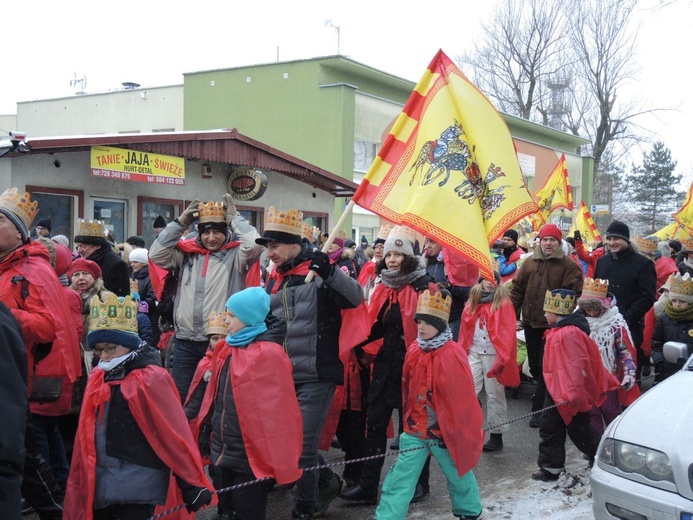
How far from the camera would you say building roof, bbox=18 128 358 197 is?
1336cm

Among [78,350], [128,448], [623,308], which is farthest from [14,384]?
[623,308]

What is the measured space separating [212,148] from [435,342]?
39.5 ft

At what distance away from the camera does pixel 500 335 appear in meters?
7.31

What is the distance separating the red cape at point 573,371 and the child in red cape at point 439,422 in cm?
131

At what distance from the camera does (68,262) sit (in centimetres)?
586

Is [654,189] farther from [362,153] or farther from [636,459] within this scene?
[636,459]

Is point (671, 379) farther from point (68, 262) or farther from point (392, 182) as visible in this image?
point (68, 262)

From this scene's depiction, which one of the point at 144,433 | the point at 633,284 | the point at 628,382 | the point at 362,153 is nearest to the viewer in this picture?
the point at 144,433

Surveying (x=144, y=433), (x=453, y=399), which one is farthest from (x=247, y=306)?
(x=453, y=399)

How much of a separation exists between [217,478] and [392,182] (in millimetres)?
2306

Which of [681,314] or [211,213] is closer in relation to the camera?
[211,213]

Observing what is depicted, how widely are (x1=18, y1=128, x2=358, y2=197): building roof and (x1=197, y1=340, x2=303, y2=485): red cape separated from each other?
9.64 m

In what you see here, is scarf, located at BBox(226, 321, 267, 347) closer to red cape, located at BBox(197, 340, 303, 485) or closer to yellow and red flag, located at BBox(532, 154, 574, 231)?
red cape, located at BBox(197, 340, 303, 485)

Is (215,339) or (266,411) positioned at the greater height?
(215,339)
